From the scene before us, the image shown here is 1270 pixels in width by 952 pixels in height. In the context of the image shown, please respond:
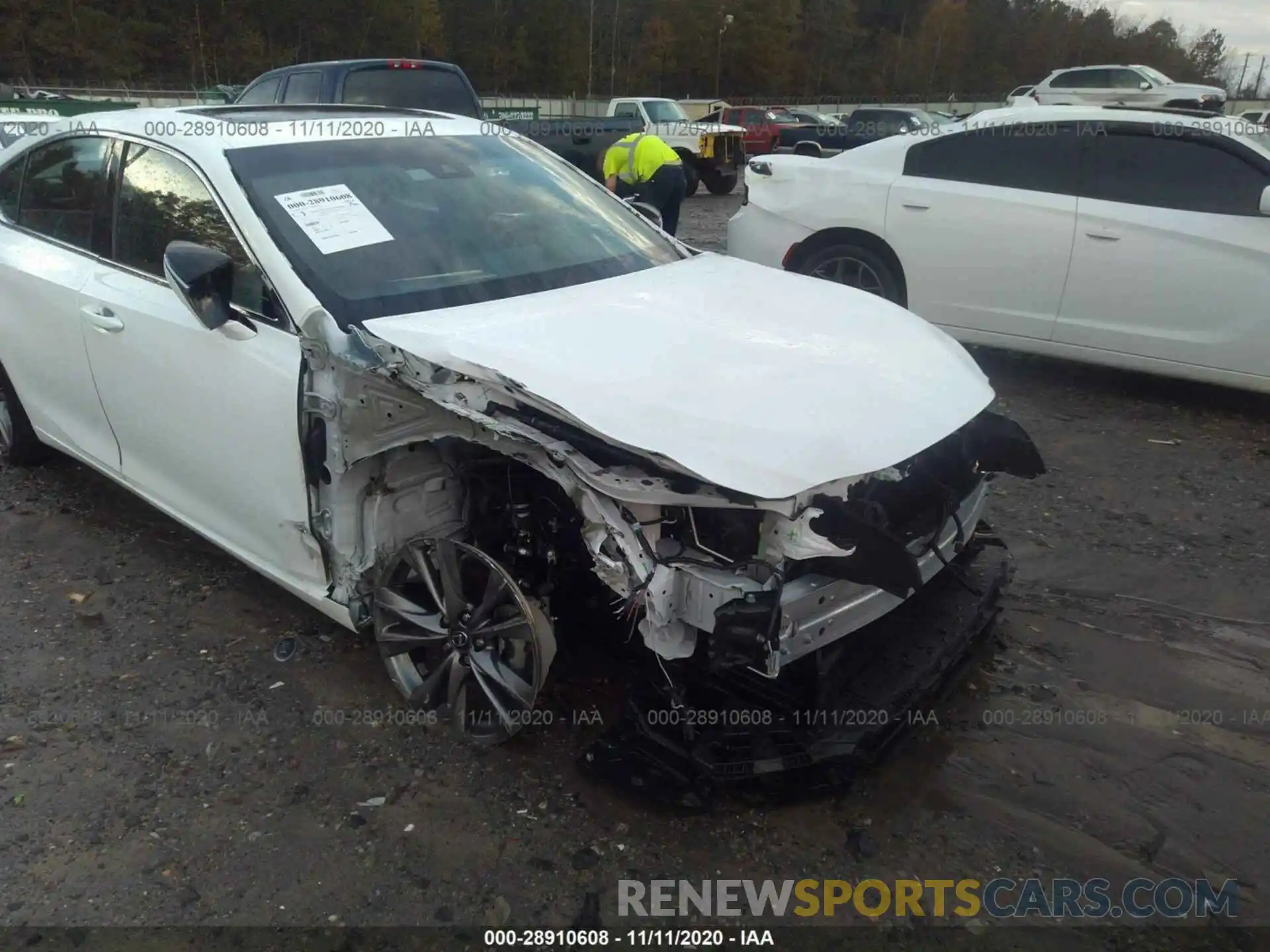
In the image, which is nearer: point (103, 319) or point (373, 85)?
point (103, 319)

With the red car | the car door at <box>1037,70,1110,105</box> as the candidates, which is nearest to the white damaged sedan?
the car door at <box>1037,70,1110,105</box>

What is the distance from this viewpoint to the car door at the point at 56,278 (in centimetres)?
350

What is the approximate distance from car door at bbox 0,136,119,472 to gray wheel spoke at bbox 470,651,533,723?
186cm

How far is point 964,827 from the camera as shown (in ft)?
8.10

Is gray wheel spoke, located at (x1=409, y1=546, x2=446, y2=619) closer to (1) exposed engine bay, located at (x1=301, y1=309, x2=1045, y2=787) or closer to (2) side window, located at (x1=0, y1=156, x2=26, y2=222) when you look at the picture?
(1) exposed engine bay, located at (x1=301, y1=309, x2=1045, y2=787)

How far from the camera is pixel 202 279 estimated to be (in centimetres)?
258

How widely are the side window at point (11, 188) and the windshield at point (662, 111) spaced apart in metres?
16.6

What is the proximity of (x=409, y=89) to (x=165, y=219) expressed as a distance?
22.2 ft

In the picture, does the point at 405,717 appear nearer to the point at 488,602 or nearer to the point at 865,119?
the point at 488,602

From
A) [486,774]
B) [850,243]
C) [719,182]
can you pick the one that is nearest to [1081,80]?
[719,182]

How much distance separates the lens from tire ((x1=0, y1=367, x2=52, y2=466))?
432 cm

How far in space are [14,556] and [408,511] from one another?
2.18 metres

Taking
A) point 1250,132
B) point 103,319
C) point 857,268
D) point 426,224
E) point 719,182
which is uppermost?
point 1250,132

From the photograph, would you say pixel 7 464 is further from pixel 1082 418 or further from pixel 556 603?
pixel 1082 418
